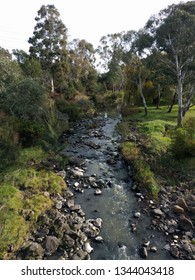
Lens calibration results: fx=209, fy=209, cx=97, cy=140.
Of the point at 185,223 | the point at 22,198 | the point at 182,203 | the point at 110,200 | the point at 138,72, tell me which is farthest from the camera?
the point at 138,72

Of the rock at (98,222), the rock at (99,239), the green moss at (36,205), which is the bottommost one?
the rock at (99,239)

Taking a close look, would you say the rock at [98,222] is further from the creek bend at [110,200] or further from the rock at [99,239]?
the rock at [99,239]

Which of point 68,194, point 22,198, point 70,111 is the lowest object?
point 68,194

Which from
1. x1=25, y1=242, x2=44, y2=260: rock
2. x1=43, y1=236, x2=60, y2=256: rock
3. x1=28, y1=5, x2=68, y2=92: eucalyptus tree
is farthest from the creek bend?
x1=28, y1=5, x2=68, y2=92: eucalyptus tree

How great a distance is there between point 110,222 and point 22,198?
406cm

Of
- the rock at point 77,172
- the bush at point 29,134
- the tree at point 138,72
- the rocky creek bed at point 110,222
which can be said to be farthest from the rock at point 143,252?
the tree at point 138,72

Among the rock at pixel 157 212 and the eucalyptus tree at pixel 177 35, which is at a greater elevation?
the eucalyptus tree at pixel 177 35

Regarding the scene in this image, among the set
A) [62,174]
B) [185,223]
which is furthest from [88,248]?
[62,174]

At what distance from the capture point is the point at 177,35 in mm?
19125

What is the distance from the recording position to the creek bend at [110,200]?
295 inches

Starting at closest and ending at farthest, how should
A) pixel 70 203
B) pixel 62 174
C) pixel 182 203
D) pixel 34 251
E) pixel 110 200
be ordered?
1. pixel 34 251
2. pixel 182 203
3. pixel 70 203
4. pixel 110 200
5. pixel 62 174

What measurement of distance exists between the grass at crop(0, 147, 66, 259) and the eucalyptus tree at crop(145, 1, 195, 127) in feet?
54.0

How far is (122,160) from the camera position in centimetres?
1459

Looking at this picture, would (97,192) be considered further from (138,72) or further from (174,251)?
(138,72)
